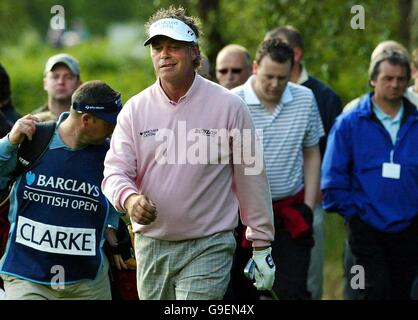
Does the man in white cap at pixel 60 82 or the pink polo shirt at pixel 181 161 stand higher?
the man in white cap at pixel 60 82

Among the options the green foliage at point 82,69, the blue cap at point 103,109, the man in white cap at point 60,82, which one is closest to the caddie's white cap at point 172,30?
the blue cap at point 103,109

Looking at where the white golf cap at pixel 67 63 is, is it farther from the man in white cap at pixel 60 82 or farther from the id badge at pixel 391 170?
the id badge at pixel 391 170

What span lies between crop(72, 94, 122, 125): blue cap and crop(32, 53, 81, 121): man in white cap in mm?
2233

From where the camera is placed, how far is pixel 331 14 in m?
13.9

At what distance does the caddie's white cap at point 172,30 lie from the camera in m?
6.98

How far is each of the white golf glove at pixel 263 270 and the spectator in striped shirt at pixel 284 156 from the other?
2035mm

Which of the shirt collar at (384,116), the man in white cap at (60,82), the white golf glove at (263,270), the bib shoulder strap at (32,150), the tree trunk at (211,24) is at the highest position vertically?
the tree trunk at (211,24)

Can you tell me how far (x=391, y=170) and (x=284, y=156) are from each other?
861 millimetres

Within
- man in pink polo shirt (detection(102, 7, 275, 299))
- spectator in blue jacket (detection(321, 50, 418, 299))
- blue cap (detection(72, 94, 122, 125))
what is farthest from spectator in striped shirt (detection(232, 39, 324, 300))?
man in pink polo shirt (detection(102, 7, 275, 299))

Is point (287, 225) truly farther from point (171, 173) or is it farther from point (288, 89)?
point (171, 173)

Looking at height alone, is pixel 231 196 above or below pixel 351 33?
below

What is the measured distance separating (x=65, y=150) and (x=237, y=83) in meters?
3.19

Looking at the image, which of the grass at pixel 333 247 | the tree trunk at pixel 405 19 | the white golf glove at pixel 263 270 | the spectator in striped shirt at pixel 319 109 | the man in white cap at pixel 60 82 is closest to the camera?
the white golf glove at pixel 263 270
